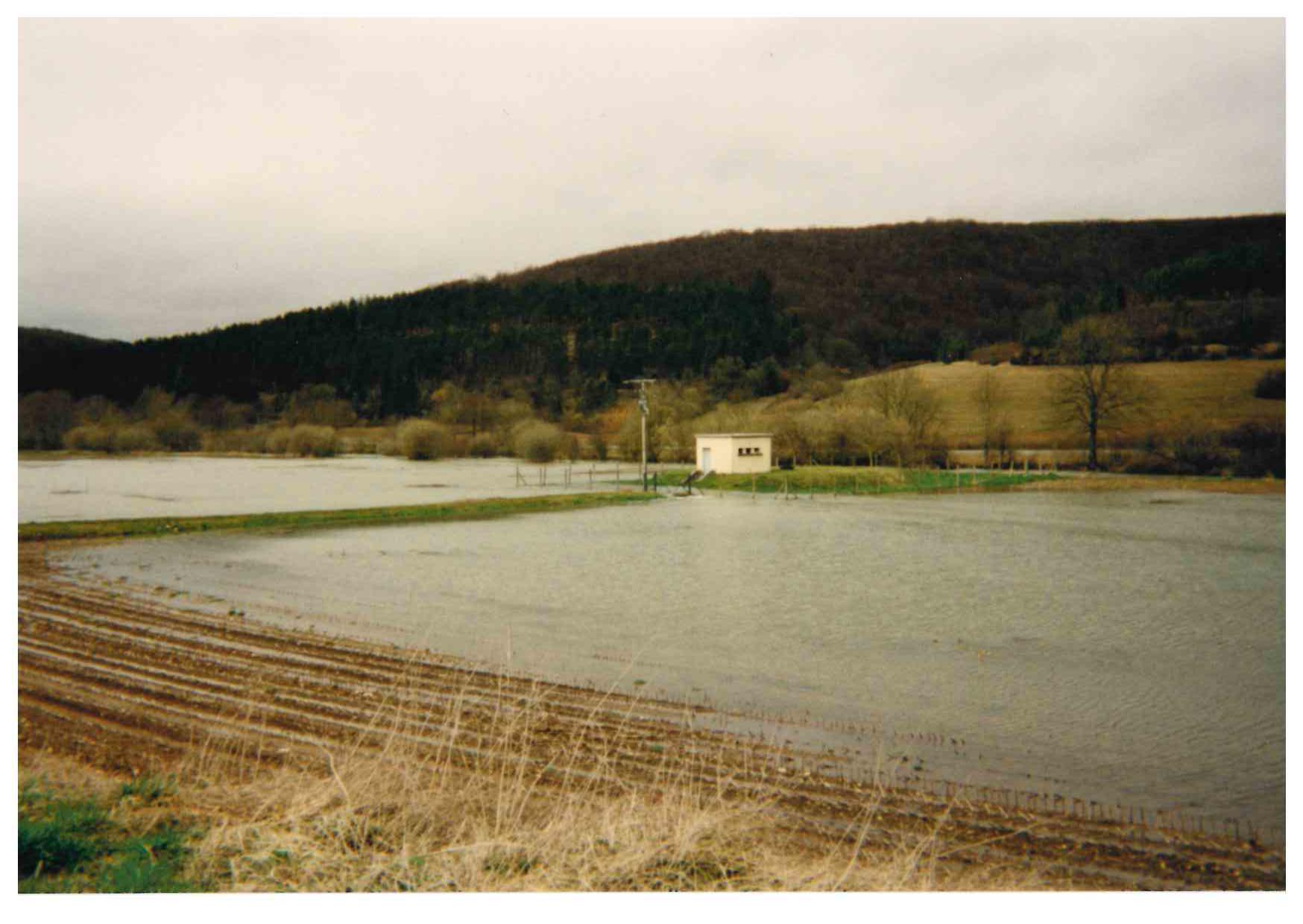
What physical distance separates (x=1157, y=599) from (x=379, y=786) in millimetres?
11656

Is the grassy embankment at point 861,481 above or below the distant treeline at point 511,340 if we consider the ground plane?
below

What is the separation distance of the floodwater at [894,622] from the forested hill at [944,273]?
13.7 ft

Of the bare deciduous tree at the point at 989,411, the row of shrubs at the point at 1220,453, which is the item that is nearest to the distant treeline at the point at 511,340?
the bare deciduous tree at the point at 989,411

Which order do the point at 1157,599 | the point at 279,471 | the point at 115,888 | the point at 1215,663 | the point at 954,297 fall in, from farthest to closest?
1. the point at 954,297
2. the point at 279,471
3. the point at 1157,599
4. the point at 1215,663
5. the point at 115,888

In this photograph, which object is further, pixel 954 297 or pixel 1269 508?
pixel 954 297

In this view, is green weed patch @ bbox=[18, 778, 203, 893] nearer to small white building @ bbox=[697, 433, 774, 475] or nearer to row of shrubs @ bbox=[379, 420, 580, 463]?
small white building @ bbox=[697, 433, 774, 475]

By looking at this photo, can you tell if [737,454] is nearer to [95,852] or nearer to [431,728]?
[431,728]

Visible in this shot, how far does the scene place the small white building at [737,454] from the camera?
42469 millimetres

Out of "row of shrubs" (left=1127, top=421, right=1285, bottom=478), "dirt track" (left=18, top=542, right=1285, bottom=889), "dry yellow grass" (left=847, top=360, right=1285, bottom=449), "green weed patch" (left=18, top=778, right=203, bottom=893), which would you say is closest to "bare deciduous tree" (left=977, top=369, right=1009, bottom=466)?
"dry yellow grass" (left=847, top=360, right=1285, bottom=449)

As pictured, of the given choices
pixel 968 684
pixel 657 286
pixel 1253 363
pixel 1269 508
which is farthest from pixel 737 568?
pixel 657 286

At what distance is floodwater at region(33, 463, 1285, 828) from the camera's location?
271 inches

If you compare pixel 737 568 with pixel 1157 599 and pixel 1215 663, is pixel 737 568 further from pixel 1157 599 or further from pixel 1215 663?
pixel 1215 663

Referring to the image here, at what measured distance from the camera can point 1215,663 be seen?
9.40 m

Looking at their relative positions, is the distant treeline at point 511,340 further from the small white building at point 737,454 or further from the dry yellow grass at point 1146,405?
the small white building at point 737,454
